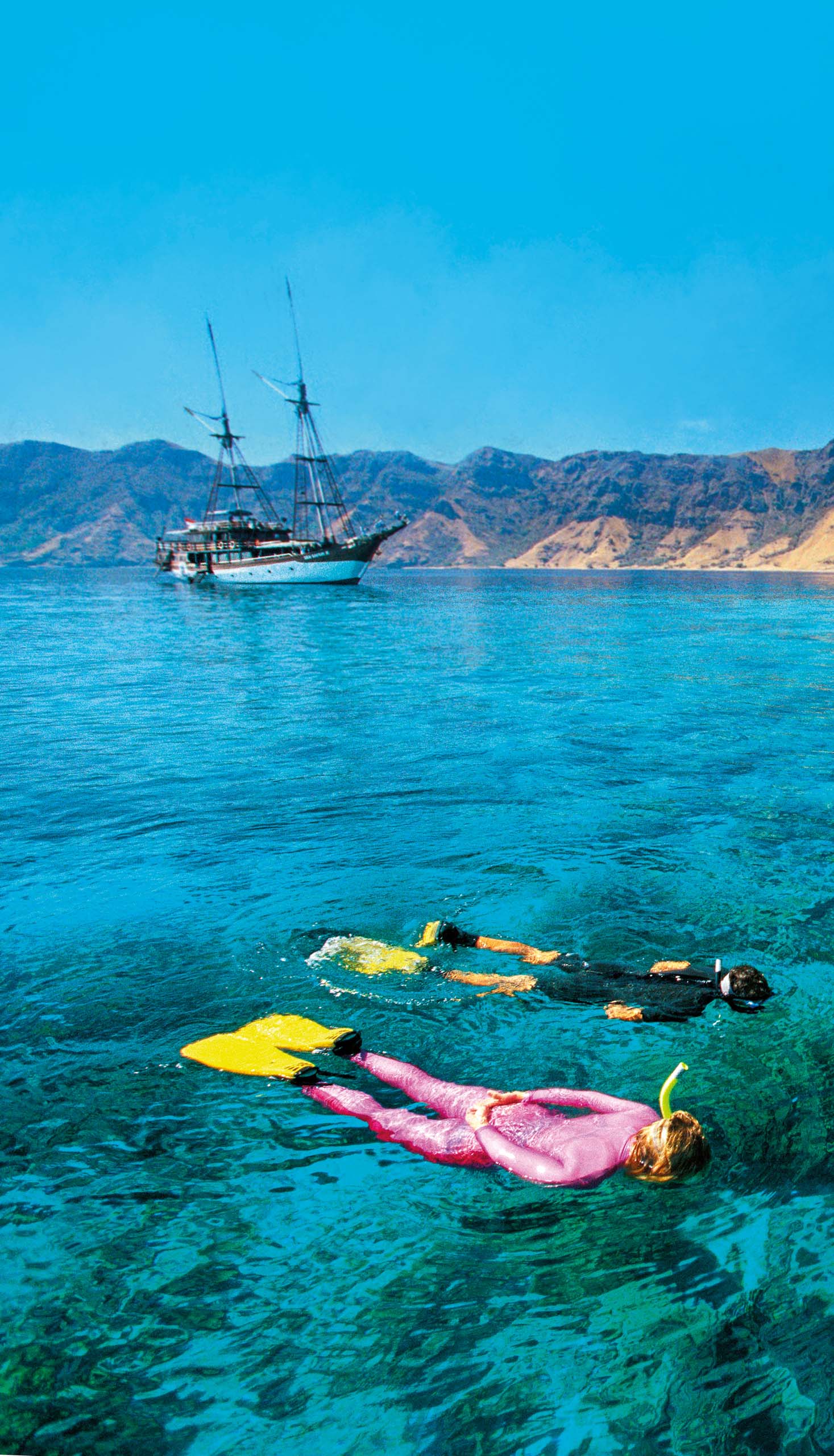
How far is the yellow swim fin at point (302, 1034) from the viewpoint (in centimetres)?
509

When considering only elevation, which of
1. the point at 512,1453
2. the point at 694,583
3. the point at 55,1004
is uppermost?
the point at 694,583

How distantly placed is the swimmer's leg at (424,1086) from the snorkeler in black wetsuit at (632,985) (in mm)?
1122

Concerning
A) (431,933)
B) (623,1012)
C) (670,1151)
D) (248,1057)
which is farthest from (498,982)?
(670,1151)

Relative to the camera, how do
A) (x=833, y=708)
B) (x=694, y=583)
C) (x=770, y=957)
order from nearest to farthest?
(x=770, y=957) < (x=833, y=708) < (x=694, y=583)

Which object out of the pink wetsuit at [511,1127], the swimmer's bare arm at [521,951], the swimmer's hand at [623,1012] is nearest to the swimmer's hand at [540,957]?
the swimmer's bare arm at [521,951]

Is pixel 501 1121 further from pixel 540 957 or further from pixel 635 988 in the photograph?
pixel 540 957

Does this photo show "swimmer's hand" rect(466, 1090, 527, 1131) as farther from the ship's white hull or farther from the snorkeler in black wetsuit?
the ship's white hull

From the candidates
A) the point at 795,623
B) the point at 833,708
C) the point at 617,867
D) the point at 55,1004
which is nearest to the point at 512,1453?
the point at 55,1004

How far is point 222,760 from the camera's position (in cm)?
1359

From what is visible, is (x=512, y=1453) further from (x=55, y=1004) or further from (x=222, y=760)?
(x=222, y=760)

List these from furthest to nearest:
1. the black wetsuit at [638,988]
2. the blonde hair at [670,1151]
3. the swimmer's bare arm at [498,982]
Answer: the swimmer's bare arm at [498,982] → the black wetsuit at [638,988] → the blonde hair at [670,1151]

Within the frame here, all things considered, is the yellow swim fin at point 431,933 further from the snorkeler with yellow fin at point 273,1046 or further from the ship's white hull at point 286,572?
the ship's white hull at point 286,572

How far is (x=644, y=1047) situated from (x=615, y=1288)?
2.02m

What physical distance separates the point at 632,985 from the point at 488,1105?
1686 millimetres
